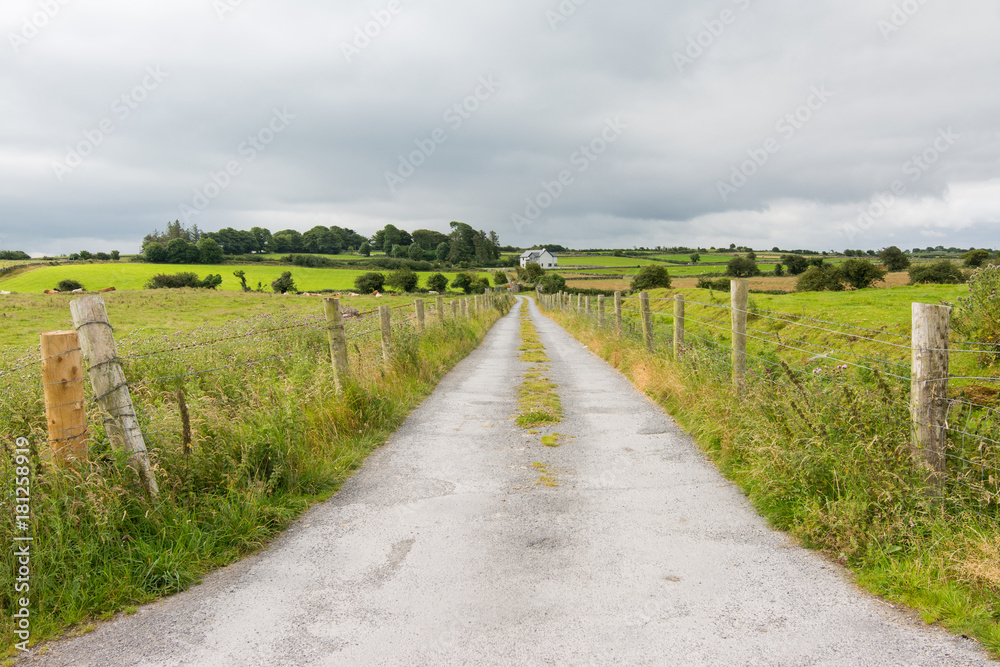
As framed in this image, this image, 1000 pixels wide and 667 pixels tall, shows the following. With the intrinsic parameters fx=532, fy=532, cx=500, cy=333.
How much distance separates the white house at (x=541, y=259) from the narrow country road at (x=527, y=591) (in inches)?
5680

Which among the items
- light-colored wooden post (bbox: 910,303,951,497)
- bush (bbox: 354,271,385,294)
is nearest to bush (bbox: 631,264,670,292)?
bush (bbox: 354,271,385,294)

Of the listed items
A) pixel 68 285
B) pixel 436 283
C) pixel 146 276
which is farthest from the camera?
pixel 436 283

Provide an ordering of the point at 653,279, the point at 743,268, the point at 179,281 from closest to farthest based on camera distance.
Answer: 1. the point at 653,279
2. the point at 179,281
3. the point at 743,268

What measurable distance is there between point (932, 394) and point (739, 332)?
3.23 meters

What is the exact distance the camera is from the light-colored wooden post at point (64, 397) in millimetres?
3686

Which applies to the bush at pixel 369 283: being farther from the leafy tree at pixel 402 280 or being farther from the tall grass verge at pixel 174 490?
the tall grass verge at pixel 174 490

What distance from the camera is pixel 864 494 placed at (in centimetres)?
369

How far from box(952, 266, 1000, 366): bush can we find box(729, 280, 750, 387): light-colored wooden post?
5.55 m

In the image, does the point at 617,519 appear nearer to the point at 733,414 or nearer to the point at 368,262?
the point at 733,414

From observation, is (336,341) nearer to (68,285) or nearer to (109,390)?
(109,390)

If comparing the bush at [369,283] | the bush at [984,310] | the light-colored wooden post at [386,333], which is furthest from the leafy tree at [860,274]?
the bush at [369,283]

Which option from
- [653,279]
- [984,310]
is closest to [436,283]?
[653,279]

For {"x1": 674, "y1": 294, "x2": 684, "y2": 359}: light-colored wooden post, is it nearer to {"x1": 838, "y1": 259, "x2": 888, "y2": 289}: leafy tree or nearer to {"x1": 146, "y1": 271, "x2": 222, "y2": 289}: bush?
{"x1": 838, "y1": 259, "x2": 888, "y2": 289}: leafy tree

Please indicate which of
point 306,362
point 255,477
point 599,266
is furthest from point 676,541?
point 599,266
